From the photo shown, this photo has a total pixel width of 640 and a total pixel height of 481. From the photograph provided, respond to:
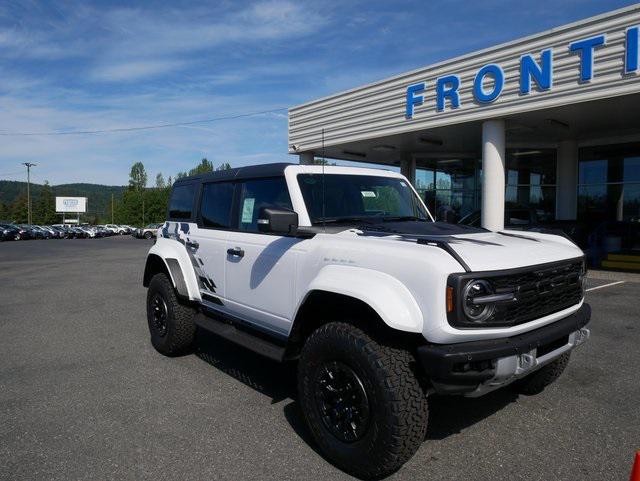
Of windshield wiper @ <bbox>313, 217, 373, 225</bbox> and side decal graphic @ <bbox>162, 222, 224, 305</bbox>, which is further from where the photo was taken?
side decal graphic @ <bbox>162, 222, 224, 305</bbox>

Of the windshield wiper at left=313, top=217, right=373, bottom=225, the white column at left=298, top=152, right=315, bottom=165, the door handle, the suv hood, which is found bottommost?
the door handle

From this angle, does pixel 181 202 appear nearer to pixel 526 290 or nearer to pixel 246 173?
pixel 246 173

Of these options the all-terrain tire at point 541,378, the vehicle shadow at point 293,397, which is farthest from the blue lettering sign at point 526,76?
the vehicle shadow at point 293,397

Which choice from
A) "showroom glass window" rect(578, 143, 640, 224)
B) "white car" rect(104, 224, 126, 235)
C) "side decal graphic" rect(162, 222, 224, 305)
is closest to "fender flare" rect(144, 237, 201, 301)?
"side decal graphic" rect(162, 222, 224, 305)

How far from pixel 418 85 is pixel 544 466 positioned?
12.8 metres

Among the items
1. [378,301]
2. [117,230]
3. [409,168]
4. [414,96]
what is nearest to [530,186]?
[409,168]

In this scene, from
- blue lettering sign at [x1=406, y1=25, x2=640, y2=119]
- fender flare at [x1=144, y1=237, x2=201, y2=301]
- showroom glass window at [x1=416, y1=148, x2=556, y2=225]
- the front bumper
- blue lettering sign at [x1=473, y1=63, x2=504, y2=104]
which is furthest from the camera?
showroom glass window at [x1=416, y1=148, x2=556, y2=225]

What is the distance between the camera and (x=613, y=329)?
20.5ft

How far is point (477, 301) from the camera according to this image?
8.54 feet

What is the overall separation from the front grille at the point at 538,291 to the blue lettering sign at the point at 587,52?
29.5 feet

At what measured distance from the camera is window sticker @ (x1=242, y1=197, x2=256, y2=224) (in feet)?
13.9

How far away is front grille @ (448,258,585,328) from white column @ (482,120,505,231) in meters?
9.84

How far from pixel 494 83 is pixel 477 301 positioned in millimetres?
11220

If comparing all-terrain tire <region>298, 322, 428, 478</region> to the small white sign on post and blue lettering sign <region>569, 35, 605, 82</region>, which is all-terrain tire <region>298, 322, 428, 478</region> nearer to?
blue lettering sign <region>569, 35, 605, 82</region>
